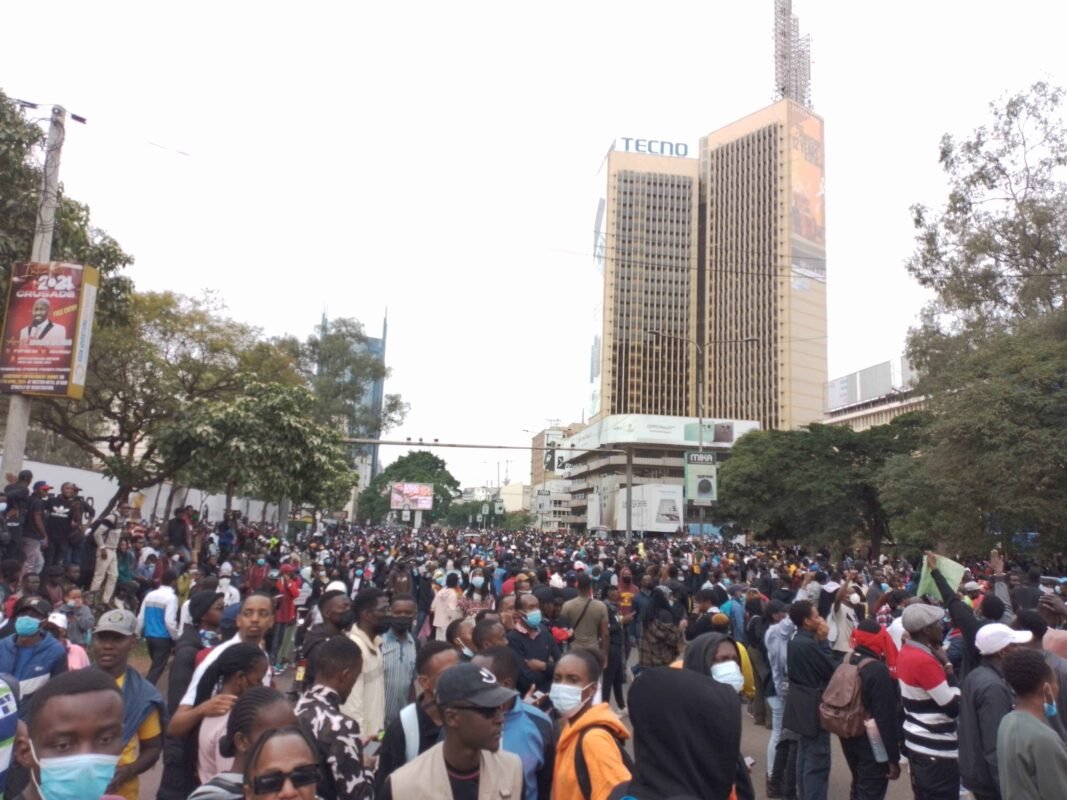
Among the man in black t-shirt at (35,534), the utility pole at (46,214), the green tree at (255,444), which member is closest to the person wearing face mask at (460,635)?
the man in black t-shirt at (35,534)

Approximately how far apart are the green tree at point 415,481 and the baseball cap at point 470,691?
103m

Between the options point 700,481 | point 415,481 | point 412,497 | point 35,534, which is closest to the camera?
point 35,534

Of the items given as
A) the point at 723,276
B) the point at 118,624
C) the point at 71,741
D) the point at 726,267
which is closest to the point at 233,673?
the point at 118,624

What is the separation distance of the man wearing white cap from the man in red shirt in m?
9.17

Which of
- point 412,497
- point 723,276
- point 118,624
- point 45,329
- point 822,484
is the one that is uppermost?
point 723,276

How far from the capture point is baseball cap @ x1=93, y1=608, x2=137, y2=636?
4.12m

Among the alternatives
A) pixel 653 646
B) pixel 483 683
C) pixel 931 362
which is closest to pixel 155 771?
pixel 653 646

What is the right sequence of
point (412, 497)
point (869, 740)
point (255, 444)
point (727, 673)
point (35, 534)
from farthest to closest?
Result: point (412, 497)
point (255, 444)
point (35, 534)
point (869, 740)
point (727, 673)

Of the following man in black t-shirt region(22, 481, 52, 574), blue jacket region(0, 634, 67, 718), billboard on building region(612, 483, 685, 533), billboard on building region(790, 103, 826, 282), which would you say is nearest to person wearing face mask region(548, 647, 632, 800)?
blue jacket region(0, 634, 67, 718)

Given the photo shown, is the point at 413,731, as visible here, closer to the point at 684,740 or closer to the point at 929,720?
the point at 684,740

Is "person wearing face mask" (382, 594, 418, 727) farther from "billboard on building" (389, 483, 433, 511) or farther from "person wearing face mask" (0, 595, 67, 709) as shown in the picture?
"billboard on building" (389, 483, 433, 511)

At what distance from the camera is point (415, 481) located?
108 metres

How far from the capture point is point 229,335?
2834 cm

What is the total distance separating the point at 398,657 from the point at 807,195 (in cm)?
10823
